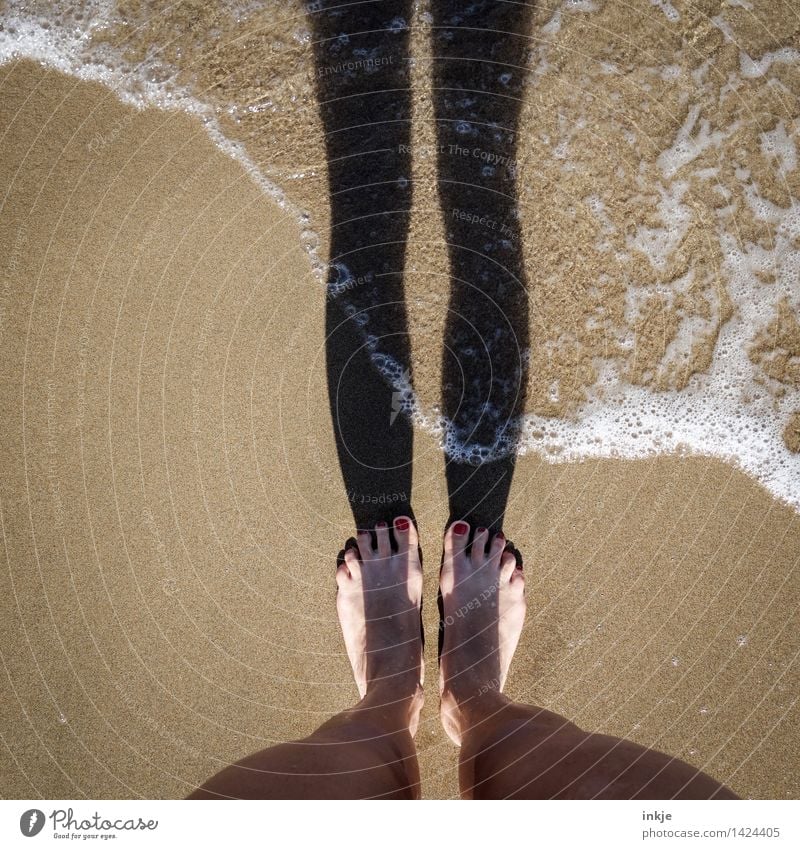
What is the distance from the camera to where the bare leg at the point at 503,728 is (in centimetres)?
286

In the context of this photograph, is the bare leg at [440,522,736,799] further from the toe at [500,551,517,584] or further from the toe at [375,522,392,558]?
the toe at [375,522,392,558]

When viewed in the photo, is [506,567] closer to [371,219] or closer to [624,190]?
[371,219]

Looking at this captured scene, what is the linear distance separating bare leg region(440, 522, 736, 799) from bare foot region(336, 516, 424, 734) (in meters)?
0.16

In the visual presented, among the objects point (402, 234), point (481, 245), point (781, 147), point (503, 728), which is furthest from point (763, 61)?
point (503, 728)

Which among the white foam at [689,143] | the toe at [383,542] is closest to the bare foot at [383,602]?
the toe at [383,542]

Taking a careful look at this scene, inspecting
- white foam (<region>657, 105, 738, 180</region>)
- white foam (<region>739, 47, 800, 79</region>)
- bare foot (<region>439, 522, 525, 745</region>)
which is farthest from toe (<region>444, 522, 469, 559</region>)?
white foam (<region>739, 47, 800, 79</region>)

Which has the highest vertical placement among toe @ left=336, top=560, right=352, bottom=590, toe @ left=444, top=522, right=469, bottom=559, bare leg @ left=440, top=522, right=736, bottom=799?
toe @ left=444, top=522, right=469, bottom=559

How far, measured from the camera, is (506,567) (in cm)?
308

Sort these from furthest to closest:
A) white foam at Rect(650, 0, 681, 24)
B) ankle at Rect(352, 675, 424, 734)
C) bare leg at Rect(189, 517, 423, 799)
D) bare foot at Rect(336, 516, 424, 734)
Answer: white foam at Rect(650, 0, 681, 24) → bare foot at Rect(336, 516, 424, 734) → ankle at Rect(352, 675, 424, 734) → bare leg at Rect(189, 517, 423, 799)

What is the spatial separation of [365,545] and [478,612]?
677 millimetres

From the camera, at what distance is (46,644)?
3.08m

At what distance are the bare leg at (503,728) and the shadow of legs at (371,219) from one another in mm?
562

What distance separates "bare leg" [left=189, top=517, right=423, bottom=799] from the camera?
9.23ft
